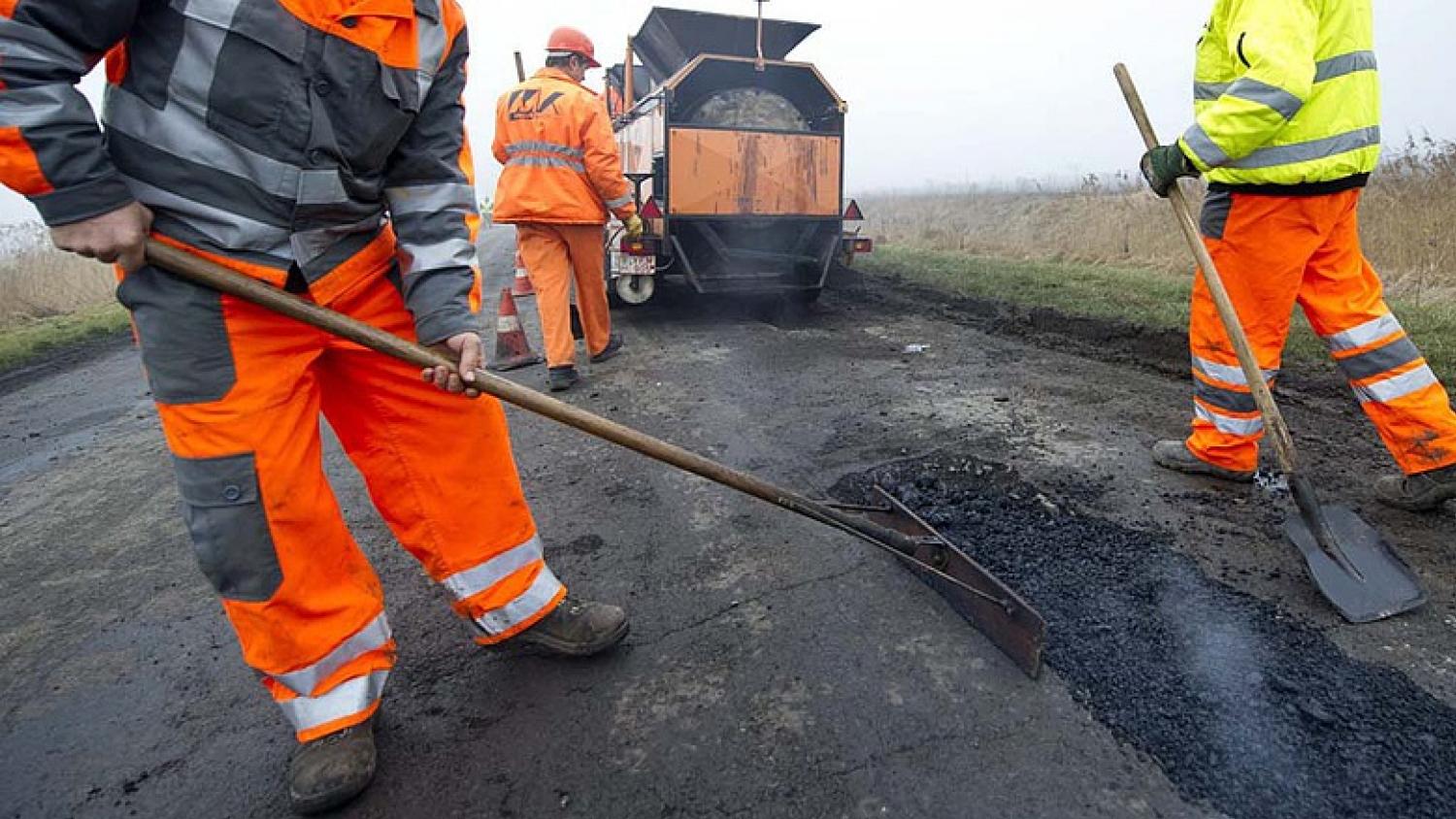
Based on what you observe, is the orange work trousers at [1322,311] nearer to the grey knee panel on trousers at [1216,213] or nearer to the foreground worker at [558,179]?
the grey knee panel on trousers at [1216,213]

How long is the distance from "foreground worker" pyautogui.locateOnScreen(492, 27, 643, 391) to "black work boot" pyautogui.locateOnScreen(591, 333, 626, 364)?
1.83ft

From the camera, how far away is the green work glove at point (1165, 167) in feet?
8.57

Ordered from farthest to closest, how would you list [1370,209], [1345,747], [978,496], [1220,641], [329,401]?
[1370,209], [978,496], [1220,641], [329,401], [1345,747]

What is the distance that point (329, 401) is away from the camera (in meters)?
1.82

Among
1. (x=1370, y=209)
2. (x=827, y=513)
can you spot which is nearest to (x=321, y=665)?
(x=827, y=513)

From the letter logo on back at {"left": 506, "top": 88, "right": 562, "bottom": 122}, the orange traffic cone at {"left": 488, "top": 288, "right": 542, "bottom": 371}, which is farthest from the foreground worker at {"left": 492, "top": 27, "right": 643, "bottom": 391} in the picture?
the orange traffic cone at {"left": 488, "top": 288, "right": 542, "bottom": 371}

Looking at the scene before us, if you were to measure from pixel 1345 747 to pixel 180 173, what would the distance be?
106 inches

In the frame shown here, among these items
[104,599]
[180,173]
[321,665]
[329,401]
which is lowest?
[104,599]

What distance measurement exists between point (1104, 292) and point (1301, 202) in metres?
4.45

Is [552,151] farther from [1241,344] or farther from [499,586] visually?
[1241,344]

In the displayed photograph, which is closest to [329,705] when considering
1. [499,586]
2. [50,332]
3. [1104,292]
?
[499,586]

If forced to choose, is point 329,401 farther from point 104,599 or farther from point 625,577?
point 104,599

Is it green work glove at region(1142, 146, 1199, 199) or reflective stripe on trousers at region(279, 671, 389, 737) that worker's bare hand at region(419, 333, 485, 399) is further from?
green work glove at region(1142, 146, 1199, 199)

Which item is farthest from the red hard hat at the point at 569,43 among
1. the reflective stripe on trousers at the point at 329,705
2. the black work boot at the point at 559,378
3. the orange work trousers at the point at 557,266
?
the reflective stripe on trousers at the point at 329,705
